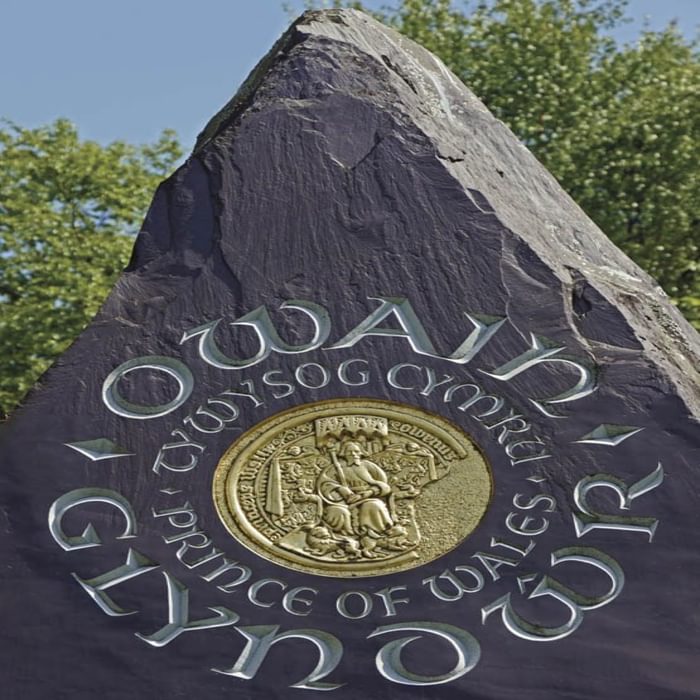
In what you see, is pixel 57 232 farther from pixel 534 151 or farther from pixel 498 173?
pixel 498 173

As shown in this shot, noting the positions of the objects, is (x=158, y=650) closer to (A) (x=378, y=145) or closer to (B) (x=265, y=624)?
(B) (x=265, y=624)

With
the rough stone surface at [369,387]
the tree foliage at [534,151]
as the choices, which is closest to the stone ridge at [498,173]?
the rough stone surface at [369,387]

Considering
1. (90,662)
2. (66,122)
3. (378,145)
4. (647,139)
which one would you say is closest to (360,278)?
(378,145)

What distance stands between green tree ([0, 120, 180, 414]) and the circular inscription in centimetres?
974

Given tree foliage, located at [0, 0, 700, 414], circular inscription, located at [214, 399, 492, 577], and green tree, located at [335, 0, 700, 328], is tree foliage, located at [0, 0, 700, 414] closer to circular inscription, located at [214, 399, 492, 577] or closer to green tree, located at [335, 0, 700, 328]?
green tree, located at [335, 0, 700, 328]

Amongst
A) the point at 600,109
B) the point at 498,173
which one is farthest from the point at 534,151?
the point at 498,173

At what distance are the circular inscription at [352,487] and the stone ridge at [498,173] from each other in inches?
31.2

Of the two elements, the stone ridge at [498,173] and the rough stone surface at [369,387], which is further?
the stone ridge at [498,173]

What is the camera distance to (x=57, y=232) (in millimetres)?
17531

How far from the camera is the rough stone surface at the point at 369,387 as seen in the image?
6.29 meters

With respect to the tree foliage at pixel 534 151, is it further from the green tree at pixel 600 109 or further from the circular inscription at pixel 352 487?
the circular inscription at pixel 352 487

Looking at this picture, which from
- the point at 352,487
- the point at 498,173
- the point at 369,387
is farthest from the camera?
the point at 498,173

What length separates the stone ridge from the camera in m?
6.99

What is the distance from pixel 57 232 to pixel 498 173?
419 inches
